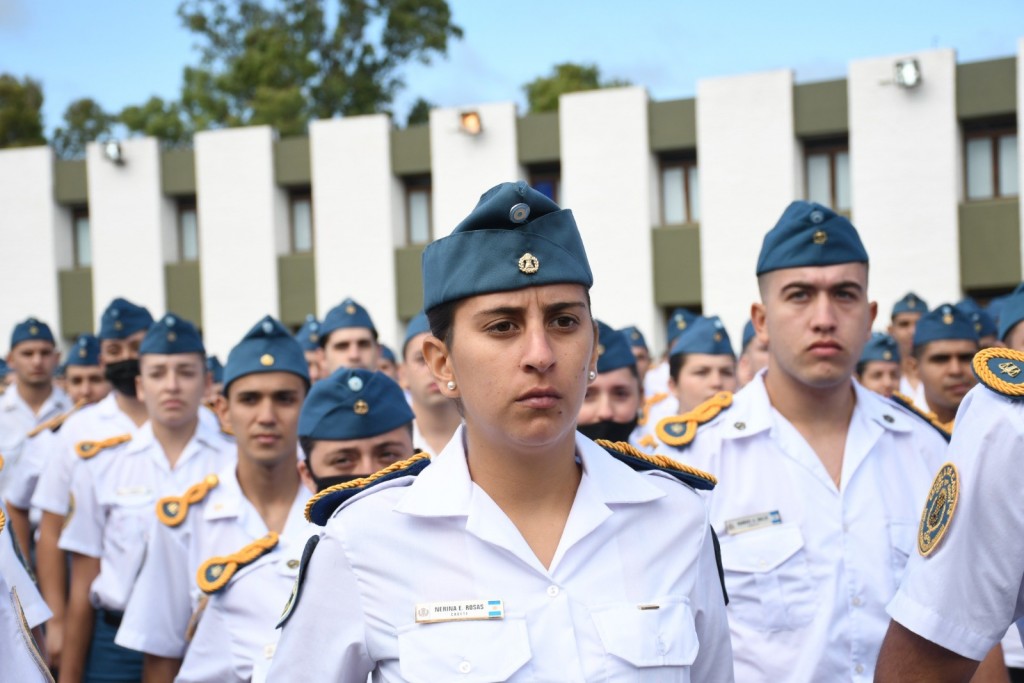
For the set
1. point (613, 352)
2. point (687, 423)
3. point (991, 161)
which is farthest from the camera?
point (991, 161)

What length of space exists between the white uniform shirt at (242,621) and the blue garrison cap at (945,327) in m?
4.38

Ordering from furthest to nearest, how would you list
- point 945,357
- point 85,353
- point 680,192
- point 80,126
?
point 80,126 < point 680,192 < point 85,353 < point 945,357

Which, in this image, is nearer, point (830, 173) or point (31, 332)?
point (31, 332)

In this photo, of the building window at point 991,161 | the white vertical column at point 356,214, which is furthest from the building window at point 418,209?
the building window at point 991,161

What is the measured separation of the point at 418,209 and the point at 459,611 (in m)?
22.8

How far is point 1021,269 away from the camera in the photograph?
20188 millimetres

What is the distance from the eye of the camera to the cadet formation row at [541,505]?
2.47 m

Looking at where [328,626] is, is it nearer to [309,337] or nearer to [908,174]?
[309,337]

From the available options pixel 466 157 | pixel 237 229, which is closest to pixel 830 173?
pixel 466 157

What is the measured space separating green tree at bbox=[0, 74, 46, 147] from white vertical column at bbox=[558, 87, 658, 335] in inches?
822

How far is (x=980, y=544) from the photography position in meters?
2.54

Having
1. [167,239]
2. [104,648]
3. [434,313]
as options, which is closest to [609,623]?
[434,313]

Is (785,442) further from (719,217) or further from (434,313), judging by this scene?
(719,217)

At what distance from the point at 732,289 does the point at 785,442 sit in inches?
711
